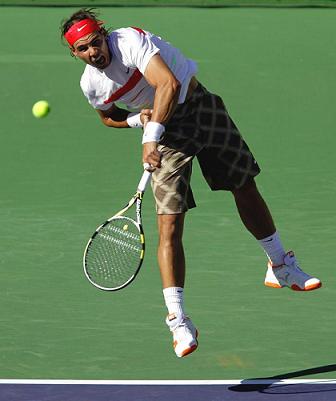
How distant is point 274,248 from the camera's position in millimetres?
9227

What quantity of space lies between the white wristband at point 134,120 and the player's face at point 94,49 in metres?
0.65

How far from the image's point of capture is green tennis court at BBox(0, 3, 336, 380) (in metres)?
8.70

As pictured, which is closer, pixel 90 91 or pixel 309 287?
pixel 90 91

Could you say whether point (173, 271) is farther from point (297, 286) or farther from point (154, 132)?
point (297, 286)

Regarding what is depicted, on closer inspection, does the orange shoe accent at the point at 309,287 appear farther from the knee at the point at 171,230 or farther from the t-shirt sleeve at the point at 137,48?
the t-shirt sleeve at the point at 137,48

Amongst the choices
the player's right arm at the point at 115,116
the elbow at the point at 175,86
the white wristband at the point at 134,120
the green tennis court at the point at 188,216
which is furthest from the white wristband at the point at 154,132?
the green tennis court at the point at 188,216

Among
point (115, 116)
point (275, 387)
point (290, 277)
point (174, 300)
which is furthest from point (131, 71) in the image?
point (275, 387)

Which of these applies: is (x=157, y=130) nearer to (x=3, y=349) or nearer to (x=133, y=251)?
(x=133, y=251)

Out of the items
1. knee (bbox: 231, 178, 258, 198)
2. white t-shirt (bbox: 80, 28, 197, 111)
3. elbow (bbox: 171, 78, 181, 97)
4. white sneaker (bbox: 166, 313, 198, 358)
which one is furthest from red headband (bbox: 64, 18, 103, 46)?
white sneaker (bbox: 166, 313, 198, 358)

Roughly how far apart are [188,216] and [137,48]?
3.77m

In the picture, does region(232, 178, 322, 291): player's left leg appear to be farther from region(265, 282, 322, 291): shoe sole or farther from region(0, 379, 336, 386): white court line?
region(0, 379, 336, 386): white court line

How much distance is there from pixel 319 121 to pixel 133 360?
18.9 feet

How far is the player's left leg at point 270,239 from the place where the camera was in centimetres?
905

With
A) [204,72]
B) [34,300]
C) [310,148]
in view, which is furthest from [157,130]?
[204,72]
